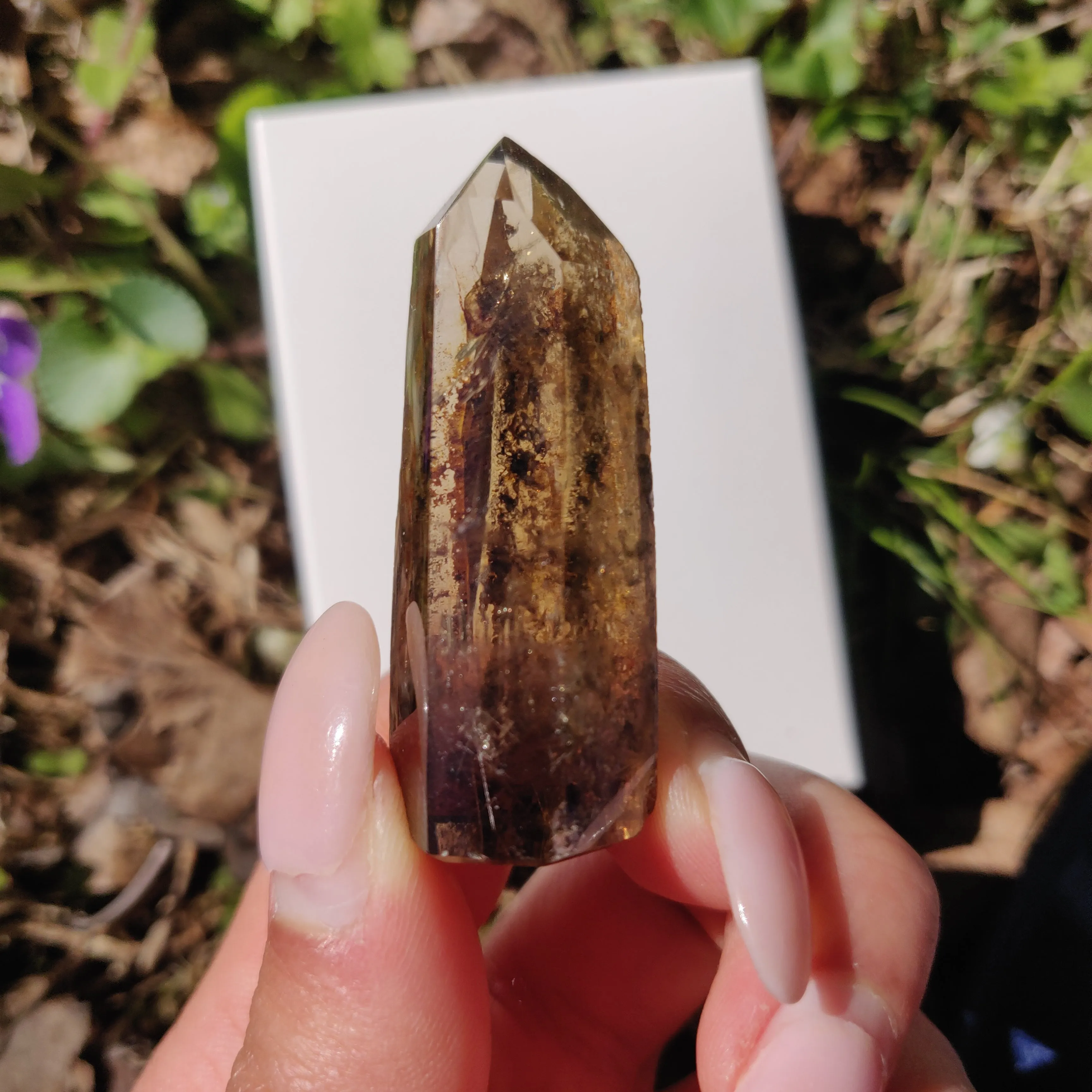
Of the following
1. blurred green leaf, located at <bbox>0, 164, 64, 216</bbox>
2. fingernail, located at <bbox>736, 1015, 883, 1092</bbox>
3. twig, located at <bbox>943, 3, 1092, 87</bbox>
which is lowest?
fingernail, located at <bbox>736, 1015, 883, 1092</bbox>

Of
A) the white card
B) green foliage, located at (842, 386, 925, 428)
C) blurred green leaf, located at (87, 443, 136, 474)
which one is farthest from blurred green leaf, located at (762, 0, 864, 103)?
blurred green leaf, located at (87, 443, 136, 474)

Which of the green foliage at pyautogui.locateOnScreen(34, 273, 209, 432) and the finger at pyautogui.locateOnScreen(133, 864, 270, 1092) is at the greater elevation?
the green foliage at pyautogui.locateOnScreen(34, 273, 209, 432)

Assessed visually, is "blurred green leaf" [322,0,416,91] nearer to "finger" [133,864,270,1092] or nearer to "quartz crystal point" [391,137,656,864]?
"quartz crystal point" [391,137,656,864]

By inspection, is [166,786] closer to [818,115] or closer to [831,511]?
[831,511]

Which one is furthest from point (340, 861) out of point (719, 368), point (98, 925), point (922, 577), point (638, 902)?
point (922, 577)

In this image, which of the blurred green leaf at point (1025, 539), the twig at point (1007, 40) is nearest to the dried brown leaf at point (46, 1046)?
the blurred green leaf at point (1025, 539)

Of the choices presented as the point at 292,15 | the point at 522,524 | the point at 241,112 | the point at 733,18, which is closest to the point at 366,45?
the point at 292,15

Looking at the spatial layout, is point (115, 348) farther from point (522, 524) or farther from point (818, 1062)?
point (818, 1062)
